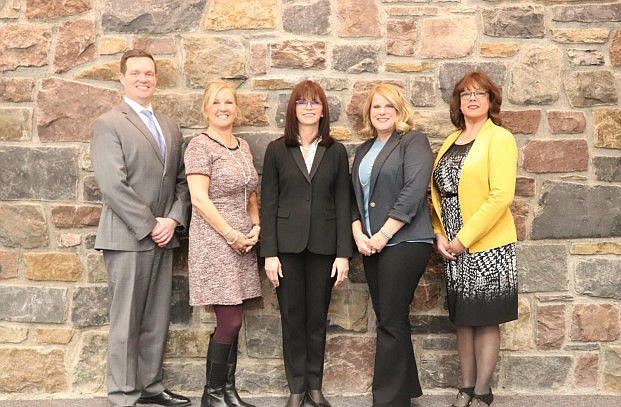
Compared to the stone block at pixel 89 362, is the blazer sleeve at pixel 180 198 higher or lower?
higher

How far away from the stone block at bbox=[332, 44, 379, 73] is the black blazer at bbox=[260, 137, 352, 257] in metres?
0.60

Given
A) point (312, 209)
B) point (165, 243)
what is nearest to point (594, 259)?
point (312, 209)

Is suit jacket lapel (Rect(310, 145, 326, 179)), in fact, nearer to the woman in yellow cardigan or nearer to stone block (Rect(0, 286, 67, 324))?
the woman in yellow cardigan

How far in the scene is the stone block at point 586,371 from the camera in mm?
3654

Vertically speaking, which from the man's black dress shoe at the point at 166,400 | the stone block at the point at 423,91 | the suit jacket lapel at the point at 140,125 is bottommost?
the man's black dress shoe at the point at 166,400

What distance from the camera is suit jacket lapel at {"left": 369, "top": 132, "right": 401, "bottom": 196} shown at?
323 centimetres

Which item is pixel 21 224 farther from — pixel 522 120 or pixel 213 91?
pixel 522 120

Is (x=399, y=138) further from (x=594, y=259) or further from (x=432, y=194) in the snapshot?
(x=594, y=259)

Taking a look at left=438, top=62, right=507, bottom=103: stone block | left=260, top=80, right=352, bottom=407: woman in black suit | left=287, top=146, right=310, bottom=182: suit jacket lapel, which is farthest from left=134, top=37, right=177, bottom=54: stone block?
left=438, top=62, right=507, bottom=103: stone block

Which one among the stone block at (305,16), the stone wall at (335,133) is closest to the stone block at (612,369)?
the stone wall at (335,133)

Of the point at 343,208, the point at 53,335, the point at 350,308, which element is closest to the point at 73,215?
the point at 53,335

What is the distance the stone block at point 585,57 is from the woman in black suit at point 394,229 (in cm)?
108

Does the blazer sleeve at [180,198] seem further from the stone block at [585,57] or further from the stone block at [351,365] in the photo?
the stone block at [585,57]

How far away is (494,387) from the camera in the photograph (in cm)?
367
